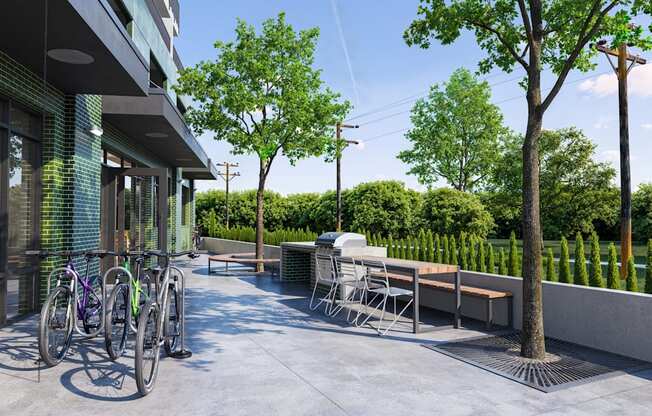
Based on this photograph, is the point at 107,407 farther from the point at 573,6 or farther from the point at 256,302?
the point at 573,6

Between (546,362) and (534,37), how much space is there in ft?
12.4

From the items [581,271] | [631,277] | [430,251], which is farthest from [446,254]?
[631,277]

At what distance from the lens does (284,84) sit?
14055 millimetres

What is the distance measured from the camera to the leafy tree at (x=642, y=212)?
28.4 meters

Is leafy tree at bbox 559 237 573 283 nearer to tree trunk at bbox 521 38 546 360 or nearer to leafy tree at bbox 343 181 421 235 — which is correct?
tree trunk at bbox 521 38 546 360

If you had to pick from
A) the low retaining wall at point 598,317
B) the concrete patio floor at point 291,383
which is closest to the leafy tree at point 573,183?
the low retaining wall at point 598,317

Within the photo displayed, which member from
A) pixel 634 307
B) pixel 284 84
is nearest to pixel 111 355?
pixel 634 307

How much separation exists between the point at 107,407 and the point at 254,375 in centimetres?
138

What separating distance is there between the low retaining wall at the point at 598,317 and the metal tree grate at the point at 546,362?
14cm

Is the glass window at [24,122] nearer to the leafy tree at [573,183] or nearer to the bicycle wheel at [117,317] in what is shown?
the bicycle wheel at [117,317]

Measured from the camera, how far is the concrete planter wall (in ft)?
51.3

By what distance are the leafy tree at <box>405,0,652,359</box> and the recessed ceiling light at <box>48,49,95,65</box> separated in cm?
432

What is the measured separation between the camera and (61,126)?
7.39 meters

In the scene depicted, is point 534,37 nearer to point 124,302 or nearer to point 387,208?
point 124,302
